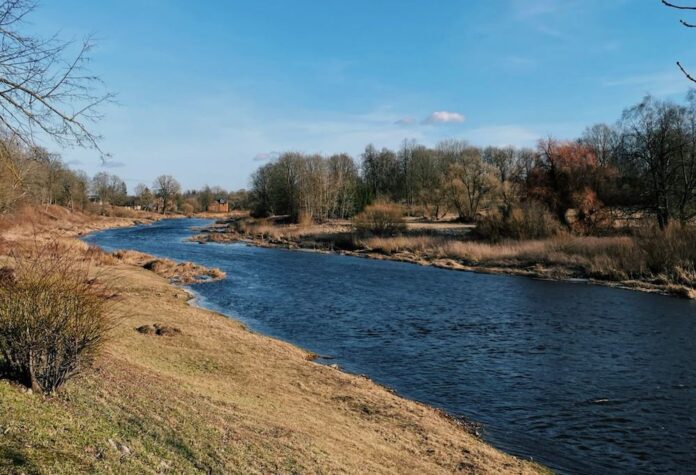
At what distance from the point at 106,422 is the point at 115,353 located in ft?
14.9

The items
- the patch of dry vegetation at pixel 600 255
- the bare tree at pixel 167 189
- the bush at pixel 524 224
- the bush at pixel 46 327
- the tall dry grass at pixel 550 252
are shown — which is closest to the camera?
the bush at pixel 46 327

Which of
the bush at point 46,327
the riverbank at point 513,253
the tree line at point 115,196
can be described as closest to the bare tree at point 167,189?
the tree line at point 115,196

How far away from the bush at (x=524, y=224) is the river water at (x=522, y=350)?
12.7 m

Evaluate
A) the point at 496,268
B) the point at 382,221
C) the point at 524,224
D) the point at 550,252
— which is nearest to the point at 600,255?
the point at 550,252

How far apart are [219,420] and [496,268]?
115ft

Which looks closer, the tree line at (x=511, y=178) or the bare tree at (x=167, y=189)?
the tree line at (x=511, y=178)

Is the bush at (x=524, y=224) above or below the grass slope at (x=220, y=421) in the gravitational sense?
above

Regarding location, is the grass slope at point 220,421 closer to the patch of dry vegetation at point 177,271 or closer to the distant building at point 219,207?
the patch of dry vegetation at point 177,271

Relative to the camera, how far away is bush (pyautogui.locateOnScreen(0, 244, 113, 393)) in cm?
704

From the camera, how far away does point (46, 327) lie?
719 centimetres

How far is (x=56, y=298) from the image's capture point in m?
7.32

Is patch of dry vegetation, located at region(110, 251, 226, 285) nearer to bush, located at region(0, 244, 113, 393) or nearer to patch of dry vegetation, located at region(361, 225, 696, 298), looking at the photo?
patch of dry vegetation, located at region(361, 225, 696, 298)

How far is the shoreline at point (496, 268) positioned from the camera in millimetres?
29542

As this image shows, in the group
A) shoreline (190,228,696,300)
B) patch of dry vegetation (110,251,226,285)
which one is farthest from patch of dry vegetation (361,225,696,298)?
patch of dry vegetation (110,251,226,285)
